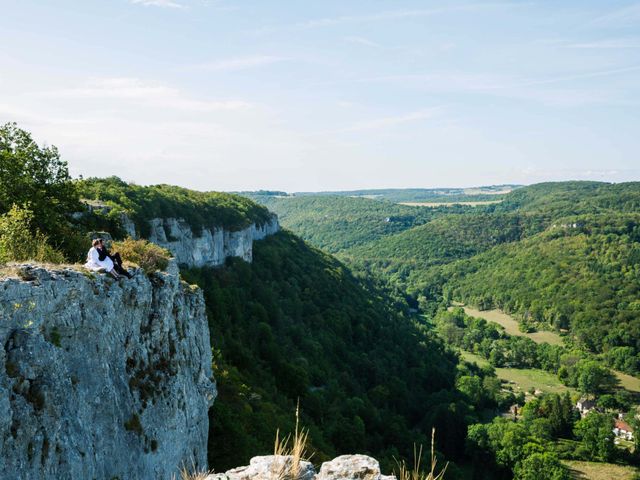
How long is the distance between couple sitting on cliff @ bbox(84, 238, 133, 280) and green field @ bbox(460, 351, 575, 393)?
9331 cm

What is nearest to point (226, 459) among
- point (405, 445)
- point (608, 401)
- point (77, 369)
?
point (77, 369)

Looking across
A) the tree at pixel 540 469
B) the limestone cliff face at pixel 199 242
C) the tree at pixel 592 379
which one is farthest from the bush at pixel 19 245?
the tree at pixel 592 379

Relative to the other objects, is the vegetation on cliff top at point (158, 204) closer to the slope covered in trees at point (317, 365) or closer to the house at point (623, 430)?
the slope covered in trees at point (317, 365)

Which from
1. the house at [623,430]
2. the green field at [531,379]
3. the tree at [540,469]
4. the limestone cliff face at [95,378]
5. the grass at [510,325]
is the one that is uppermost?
the limestone cliff face at [95,378]

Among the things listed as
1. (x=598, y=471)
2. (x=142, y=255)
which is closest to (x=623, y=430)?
(x=598, y=471)

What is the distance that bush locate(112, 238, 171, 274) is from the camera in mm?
16469

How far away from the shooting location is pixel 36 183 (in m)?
17.0

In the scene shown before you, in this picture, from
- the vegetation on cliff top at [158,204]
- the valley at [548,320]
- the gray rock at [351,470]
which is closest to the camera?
the gray rock at [351,470]

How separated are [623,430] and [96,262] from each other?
8695cm

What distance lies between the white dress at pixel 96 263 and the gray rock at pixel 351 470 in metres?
8.93

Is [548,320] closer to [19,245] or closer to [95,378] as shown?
[95,378]

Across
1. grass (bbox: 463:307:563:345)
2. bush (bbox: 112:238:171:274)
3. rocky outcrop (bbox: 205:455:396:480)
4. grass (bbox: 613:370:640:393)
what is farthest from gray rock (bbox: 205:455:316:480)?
grass (bbox: 463:307:563:345)

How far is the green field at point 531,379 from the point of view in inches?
3707

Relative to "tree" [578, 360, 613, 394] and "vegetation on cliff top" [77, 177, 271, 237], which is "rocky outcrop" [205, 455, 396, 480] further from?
"tree" [578, 360, 613, 394]
